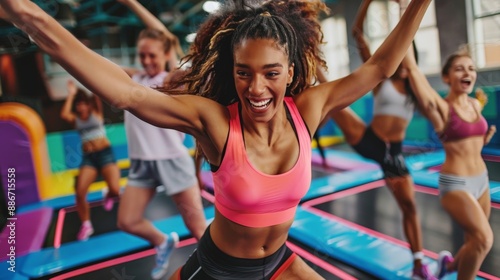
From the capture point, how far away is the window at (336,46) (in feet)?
5.07

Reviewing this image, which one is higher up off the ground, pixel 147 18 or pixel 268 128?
pixel 147 18

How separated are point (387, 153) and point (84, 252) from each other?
160 centimetres

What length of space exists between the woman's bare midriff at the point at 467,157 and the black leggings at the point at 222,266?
0.81 metres

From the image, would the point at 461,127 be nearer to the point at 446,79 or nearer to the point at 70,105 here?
the point at 446,79

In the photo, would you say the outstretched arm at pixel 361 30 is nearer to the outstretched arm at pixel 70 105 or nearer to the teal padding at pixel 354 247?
the teal padding at pixel 354 247

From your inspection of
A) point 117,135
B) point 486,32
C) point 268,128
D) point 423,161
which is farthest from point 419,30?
point 117,135

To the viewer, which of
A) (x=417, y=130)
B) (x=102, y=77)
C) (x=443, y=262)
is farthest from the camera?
(x=417, y=130)

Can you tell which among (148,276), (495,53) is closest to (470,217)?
(495,53)

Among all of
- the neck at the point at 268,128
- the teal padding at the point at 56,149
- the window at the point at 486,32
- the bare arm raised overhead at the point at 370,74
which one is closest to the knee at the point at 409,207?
the window at the point at 486,32

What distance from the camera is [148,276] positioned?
161 centimetres

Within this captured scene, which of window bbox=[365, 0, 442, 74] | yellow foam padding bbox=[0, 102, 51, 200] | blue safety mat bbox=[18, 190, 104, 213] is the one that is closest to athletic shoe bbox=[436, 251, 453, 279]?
window bbox=[365, 0, 442, 74]

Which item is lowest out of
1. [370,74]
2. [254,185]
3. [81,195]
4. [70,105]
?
[81,195]

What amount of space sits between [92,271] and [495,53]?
74.7 inches

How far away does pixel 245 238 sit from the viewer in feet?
2.84
